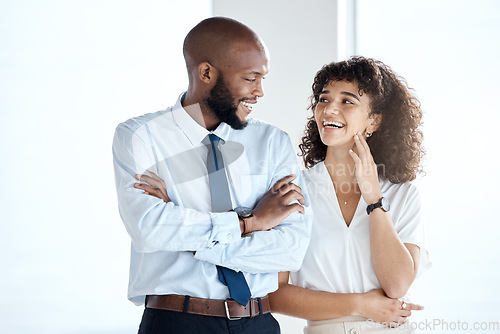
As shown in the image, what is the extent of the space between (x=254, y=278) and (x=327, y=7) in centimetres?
201

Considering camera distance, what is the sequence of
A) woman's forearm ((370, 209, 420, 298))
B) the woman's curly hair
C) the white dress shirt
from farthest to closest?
1. the woman's curly hair
2. woman's forearm ((370, 209, 420, 298))
3. the white dress shirt

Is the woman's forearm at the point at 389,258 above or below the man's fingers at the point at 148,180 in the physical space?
below

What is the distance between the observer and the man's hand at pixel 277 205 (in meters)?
1.84

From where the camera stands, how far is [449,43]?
320cm

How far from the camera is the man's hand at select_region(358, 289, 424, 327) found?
6.69ft

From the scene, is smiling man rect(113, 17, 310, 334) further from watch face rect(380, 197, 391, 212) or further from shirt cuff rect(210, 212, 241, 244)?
watch face rect(380, 197, 391, 212)

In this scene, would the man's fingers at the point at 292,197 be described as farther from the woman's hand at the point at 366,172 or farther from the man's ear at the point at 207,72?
the man's ear at the point at 207,72

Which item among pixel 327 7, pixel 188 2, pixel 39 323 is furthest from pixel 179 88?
pixel 39 323

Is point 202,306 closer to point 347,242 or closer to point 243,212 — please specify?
point 243,212

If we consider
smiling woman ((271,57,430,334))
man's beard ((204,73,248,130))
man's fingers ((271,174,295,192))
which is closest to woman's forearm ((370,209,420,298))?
smiling woman ((271,57,430,334))

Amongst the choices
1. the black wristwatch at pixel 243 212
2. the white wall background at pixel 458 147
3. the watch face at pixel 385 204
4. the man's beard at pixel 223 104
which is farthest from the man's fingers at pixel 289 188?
the white wall background at pixel 458 147

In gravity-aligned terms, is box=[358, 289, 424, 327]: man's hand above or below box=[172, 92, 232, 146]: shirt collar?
below

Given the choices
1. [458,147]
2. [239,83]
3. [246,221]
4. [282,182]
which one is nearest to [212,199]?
[246,221]

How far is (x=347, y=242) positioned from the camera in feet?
7.03
